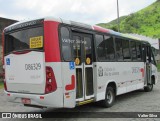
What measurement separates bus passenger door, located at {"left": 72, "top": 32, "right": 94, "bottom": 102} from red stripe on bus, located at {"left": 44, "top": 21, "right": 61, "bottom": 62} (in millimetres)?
847

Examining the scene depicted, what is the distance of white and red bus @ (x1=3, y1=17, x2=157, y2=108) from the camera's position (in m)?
7.58

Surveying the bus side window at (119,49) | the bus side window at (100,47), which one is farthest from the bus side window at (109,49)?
the bus side window at (119,49)

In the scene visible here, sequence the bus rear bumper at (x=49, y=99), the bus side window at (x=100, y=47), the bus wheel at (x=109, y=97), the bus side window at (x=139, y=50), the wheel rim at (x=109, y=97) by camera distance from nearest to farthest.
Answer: the bus rear bumper at (x=49, y=99), the bus side window at (x=100, y=47), the bus wheel at (x=109, y=97), the wheel rim at (x=109, y=97), the bus side window at (x=139, y=50)

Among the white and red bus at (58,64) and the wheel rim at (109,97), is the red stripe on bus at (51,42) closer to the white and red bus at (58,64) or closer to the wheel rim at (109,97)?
the white and red bus at (58,64)

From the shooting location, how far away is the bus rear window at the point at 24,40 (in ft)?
25.8

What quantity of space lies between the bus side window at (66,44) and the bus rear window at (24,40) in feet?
2.01

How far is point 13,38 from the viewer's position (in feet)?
28.8

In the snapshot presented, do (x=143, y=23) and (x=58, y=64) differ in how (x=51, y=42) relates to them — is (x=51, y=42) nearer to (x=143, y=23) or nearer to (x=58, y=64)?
(x=58, y=64)

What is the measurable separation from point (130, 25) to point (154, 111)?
5408cm

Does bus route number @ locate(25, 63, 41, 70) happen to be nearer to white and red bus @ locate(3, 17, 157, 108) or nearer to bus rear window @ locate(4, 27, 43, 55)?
white and red bus @ locate(3, 17, 157, 108)

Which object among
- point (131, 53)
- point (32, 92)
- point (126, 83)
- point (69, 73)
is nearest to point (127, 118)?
point (69, 73)

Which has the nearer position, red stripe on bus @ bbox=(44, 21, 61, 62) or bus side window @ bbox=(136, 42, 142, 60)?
red stripe on bus @ bbox=(44, 21, 61, 62)

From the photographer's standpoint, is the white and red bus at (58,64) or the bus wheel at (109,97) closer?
the white and red bus at (58,64)

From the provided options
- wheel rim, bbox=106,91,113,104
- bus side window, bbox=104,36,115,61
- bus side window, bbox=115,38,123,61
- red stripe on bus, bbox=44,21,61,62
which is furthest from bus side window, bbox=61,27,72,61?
bus side window, bbox=115,38,123,61
